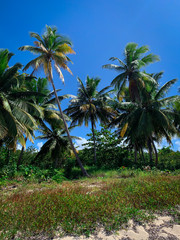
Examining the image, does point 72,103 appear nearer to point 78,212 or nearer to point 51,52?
point 51,52

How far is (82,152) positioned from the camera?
21875 mm

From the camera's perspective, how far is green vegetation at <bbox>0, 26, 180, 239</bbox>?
13.4 ft

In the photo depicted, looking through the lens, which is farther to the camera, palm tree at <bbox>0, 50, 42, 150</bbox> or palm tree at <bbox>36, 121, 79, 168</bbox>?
palm tree at <bbox>36, 121, 79, 168</bbox>

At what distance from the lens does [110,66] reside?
1708 cm

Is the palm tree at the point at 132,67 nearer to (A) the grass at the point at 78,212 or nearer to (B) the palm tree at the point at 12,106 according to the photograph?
(B) the palm tree at the point at 12,106

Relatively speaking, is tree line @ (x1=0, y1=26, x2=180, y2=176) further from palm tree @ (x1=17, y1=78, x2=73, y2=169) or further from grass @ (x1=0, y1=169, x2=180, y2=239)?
grass @ (x1=0, y1=169, x2=180, y2=239)

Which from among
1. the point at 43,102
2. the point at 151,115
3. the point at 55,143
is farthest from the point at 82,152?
the point at 151,115

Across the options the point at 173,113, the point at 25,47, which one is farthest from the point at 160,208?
the point at 25,47

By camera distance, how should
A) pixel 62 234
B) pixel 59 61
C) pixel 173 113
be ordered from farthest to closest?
pixel 173 113
pixel 59 61
pixel 62 234

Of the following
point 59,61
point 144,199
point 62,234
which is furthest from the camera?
point 59,61

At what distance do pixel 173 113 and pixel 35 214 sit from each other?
15.2 metres

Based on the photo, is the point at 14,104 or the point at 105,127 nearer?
the point at 14,104

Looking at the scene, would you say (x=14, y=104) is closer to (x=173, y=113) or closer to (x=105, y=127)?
(x=105, y=127)

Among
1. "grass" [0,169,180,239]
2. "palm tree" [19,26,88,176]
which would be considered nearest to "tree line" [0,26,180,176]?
"palm tree" [19,26,88,176]
